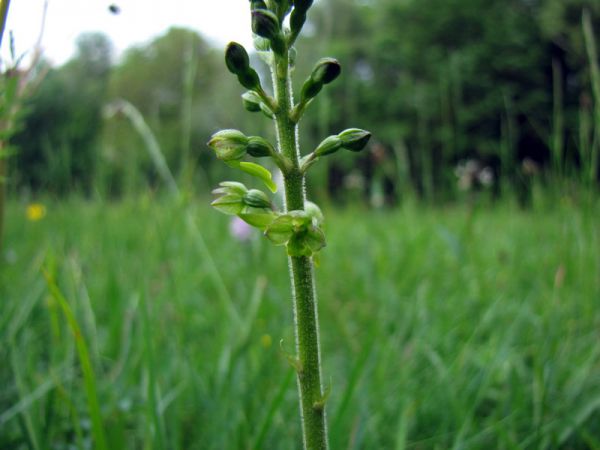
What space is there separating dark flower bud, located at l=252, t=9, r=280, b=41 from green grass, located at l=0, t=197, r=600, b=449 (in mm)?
498

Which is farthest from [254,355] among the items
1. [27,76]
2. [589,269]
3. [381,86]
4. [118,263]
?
[381,86]

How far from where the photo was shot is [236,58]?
0.85m

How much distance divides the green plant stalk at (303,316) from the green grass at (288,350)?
0.28 ft

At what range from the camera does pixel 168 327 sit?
2.39m

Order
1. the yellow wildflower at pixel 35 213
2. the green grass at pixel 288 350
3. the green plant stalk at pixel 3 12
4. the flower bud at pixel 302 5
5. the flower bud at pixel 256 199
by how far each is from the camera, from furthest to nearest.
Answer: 1. the yellow wildflower at pixel 35 213
2. the green grass at pixel 288 350
3. the flower bud at pixel 256 199
4. the flower bud at pixel 302 5
5. the green plant stalk at pixel 3 12

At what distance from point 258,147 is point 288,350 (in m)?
1.65

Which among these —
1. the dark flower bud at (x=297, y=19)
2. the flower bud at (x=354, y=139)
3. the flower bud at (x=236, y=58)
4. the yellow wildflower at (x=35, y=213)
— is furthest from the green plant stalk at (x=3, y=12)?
the yellow wildflower at (x=35, y=213)

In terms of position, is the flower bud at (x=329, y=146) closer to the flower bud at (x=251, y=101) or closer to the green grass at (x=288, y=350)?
the flower bud at (x=251, y=101)

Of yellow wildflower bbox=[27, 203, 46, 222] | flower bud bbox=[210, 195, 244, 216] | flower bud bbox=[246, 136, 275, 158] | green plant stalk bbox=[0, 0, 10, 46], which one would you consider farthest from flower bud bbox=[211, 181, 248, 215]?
yellow wildflower bbox=[27, 203, 46, 222]

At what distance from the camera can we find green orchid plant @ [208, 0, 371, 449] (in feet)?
2.66

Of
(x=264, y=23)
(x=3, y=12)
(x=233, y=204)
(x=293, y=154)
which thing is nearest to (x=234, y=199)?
(x=233, y=204)

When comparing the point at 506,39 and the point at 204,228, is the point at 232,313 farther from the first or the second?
the point at 506,39

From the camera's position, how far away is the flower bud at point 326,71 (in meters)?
0.91

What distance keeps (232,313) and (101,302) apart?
1304mm
